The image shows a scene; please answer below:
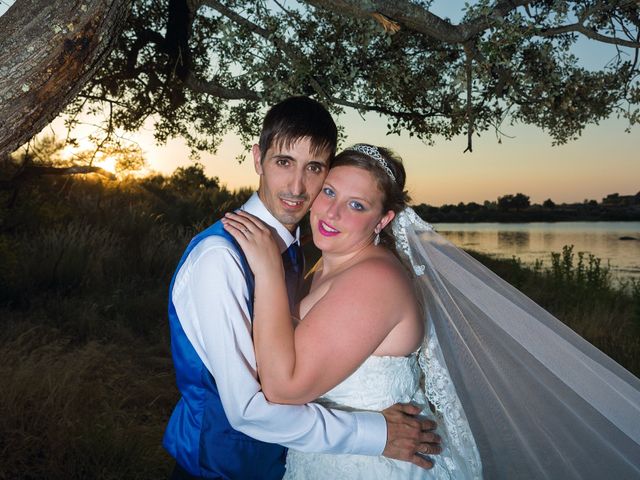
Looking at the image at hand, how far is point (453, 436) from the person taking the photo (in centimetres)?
272

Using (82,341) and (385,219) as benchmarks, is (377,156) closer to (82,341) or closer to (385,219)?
(385,219)

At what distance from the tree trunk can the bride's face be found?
1.20 meters

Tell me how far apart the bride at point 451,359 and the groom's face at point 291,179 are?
86 mm

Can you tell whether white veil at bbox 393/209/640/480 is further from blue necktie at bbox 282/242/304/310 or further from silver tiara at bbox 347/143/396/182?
blue necktie at bbox 282/242/304/310

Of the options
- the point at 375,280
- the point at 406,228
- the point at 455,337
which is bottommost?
the point at 455,337

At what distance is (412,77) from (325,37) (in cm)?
98

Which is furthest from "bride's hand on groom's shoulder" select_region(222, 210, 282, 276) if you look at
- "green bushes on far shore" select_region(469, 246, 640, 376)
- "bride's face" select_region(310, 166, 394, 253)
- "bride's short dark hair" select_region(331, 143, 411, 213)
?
"green bushes on far shore" select_region(469, 246, 640, 376)

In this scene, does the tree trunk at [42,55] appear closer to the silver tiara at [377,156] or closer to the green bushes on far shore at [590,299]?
the silver tiara at [377,156]

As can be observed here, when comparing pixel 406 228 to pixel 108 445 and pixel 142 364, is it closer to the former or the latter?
pixel 108 445

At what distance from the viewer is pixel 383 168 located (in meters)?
2.84

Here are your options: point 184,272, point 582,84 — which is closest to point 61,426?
point 184,272

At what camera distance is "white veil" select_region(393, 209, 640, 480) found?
281 centimetres

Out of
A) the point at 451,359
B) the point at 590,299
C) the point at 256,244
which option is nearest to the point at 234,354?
the point at 256,244

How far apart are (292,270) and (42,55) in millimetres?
1416
